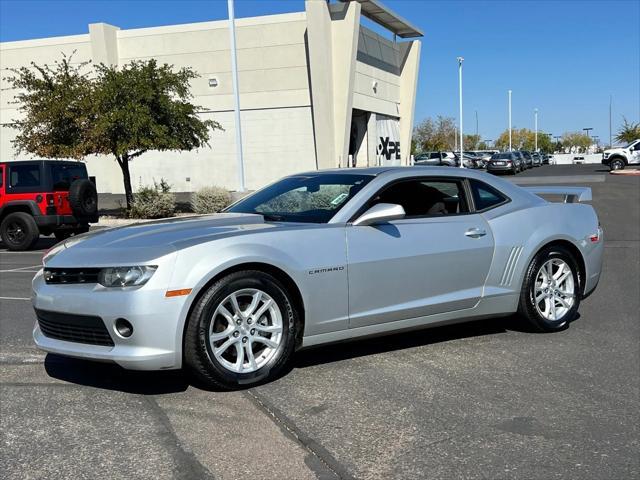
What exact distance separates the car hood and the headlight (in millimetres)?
56

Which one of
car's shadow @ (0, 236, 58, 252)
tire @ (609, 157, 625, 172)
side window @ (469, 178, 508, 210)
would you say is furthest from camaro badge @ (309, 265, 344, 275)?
tire @ (609, 157, 625, 172)

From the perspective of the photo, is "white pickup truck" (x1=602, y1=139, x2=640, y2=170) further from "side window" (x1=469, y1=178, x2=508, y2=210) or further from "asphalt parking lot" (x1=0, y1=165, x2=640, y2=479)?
"side window" (x1=469, y1=178, x2=508, y2=210)

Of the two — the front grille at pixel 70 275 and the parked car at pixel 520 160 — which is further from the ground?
the parked car at pixel 520 160

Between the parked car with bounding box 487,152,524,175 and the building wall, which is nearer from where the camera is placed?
the building wall

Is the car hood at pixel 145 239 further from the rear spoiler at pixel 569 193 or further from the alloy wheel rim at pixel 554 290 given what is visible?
the rear spoiler at pixel 569 193

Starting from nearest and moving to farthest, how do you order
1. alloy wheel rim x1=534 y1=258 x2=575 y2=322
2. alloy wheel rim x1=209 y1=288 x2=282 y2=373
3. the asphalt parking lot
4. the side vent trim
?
the asphalt parking lot < alloy wheel rim x1=209 y1=288 x2=282 y2=373 < the side vent trim < alloy wheel rim x1=534 y1=258 x2=575 y2=322

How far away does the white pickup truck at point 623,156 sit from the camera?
42.0 m

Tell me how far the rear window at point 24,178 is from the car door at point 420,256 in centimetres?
1148

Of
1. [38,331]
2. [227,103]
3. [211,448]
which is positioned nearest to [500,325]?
[211,448]

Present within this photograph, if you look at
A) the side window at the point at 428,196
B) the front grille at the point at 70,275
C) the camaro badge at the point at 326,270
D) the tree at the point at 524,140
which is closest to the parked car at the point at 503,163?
the side window at the point at 428,196

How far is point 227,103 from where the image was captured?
35594 mm

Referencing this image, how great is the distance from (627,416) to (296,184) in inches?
118

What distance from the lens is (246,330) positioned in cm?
438

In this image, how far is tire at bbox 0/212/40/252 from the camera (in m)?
14.5
